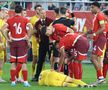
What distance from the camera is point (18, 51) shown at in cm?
1559

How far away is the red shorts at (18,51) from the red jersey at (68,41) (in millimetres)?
949


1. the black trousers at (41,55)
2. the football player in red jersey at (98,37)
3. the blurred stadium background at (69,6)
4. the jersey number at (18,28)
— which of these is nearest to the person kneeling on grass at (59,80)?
the football player in red jersey at (98,37)

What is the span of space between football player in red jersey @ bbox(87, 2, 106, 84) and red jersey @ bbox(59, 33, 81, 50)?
0.74 meters

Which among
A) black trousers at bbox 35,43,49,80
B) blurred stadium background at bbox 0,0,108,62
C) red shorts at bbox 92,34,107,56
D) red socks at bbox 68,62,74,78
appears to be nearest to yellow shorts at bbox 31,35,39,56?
black trousers at bbox 35,43,49,80

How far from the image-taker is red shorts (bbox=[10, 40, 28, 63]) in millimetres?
15562

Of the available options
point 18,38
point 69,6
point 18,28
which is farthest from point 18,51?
point 69,6

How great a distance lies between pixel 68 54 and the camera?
15.9 m

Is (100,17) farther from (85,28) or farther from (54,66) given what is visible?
(85,28)

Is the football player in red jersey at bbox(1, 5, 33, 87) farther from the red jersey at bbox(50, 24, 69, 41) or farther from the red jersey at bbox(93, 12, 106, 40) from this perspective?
the red jersey at bbox(93, 12, 106, 40)

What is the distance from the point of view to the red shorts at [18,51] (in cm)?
1556

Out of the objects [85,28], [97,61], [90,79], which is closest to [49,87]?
[97,61]

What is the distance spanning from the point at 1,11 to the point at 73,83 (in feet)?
11.7

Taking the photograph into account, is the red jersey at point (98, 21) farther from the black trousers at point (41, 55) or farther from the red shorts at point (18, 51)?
the red shorts at point (18, 51)

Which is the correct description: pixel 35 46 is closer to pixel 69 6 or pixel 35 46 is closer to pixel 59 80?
pixel 59 80
